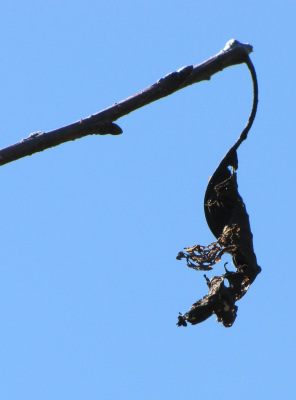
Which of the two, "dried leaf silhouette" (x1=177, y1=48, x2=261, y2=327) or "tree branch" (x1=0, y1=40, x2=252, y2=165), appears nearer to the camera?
"tree branch" (x1=0, y1=40, x2=252, y2=165)

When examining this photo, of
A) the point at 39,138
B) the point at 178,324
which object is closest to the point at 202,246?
the point at 178,324

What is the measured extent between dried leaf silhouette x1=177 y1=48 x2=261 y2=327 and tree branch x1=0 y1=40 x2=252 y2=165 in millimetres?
353

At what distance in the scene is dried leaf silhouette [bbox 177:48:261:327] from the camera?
3.34 metres

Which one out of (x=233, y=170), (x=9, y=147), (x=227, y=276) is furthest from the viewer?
(x=233, y=170)

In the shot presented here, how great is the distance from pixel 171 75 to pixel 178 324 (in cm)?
106

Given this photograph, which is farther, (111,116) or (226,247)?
(226,247)

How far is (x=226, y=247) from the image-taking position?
351cm

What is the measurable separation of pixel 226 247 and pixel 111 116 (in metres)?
0.97

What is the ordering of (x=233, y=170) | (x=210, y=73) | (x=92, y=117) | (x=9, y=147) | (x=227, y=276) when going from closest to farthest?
(x=9, y=147) < (x=92, y=117) < (x=210, y=73) < (x=227, y=276) < (x=233, y=170)

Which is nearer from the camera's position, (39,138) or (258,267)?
(39,138)

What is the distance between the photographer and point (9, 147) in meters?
2.65

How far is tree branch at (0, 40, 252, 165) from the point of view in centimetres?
271

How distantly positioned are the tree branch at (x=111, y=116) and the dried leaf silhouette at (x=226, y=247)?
35 cm

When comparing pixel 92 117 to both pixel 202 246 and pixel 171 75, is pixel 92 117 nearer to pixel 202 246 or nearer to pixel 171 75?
pixel 171 75
